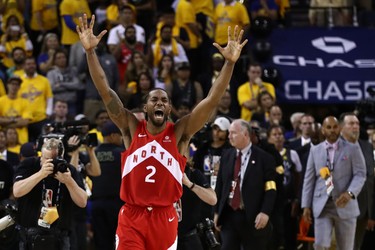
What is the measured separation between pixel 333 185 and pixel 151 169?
14.8ft

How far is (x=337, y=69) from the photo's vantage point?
707 inches

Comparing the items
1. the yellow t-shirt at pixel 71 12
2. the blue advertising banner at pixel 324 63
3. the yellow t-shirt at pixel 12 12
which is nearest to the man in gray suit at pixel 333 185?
the blue advertising banner at pixel 324 63

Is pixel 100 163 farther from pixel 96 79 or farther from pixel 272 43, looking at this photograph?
pixel 272 43

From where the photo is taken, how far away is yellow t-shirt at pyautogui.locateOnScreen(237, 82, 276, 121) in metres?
17.0

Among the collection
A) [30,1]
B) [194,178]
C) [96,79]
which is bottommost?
[194,178]

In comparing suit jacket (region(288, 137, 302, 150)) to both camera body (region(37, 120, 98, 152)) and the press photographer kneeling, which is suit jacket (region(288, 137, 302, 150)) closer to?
camera body (region(37, 120, 98, 152))

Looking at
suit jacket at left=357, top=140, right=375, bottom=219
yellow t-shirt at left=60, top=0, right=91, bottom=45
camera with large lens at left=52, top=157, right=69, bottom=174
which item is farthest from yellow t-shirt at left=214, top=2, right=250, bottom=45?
camera with large lens at left=52, top=157, right=69, bottom=174

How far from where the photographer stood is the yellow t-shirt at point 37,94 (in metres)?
16.7

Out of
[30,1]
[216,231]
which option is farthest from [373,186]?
[30,1]

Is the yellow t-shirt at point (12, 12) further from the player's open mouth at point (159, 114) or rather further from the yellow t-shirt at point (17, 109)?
the player's open mouth at point (159, 114)

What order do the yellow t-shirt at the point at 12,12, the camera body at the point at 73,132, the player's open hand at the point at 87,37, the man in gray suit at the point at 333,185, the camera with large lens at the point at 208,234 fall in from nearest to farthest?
the player's open hand at the point at 87,37, the camera with large lens at the point at 208,234, the camera body at the point at 73,132, the man in gray suit at the point at 333,185, the yellow t-shirt at the point at 12,12

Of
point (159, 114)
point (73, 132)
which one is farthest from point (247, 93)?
point (159, 114)

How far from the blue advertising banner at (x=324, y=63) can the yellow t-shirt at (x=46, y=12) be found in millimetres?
4399

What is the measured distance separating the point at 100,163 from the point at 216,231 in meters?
1.87
